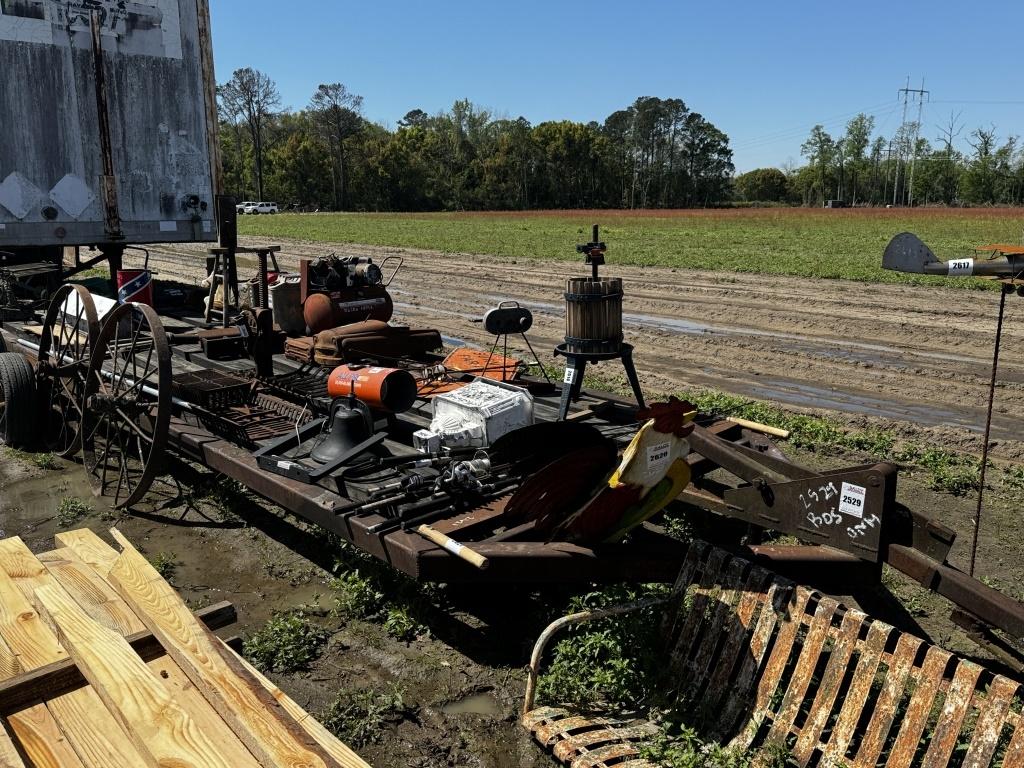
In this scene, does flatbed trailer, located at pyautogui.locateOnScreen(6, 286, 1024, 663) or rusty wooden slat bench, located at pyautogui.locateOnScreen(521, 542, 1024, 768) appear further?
flatbed trailer, located at pyautogui.locateOnScreen(6, 286, 1024, 663)

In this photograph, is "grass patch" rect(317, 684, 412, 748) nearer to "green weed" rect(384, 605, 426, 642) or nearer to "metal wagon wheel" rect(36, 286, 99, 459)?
"green weed" rect(384, 605, 426, 642)

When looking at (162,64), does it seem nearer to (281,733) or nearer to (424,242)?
(281,733)

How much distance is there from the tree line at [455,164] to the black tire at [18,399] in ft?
235

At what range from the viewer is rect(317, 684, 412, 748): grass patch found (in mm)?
3678

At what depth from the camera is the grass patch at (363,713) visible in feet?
12.1

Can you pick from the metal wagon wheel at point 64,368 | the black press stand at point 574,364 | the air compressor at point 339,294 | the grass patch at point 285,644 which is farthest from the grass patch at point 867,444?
the metal wagon wheel at point 64,368

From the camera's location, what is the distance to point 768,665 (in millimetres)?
3541

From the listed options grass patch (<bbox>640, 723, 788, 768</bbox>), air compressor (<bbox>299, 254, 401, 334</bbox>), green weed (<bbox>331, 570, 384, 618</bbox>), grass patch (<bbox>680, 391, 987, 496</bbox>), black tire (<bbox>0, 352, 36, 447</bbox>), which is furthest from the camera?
air compressor (<bbox>299, 254, 401, 334</bbox>)

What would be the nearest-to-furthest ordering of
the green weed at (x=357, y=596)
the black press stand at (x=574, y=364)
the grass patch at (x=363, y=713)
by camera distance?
the grass patch at (x=363, y=713) < the green weed at (x=357, y=596) < the black press stand at (x=574, y=364)

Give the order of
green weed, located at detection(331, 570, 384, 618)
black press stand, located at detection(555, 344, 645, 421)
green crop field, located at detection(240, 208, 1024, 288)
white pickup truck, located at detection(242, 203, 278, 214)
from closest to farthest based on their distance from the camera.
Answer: green weed, located at detection(331, 570, 384, 618) → black press stand, located at detection(555, 344, 645, 421) → green crop field, located at detection(240, 208, 1024, 288) → white pickup truck, located at detection(242, 203, 278, 214)

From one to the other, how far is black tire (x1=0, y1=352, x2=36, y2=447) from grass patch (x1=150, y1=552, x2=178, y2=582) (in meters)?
2.86

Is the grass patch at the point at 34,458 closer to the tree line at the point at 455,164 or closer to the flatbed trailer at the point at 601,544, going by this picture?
the flatbed trailer at the point at 601,544

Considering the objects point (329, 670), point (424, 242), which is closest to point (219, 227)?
point (329, 670)

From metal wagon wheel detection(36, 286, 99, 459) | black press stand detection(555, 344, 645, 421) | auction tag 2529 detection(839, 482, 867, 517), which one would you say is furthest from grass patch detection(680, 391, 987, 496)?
metal wagon wheel detection(36, 286, 99, 459)
